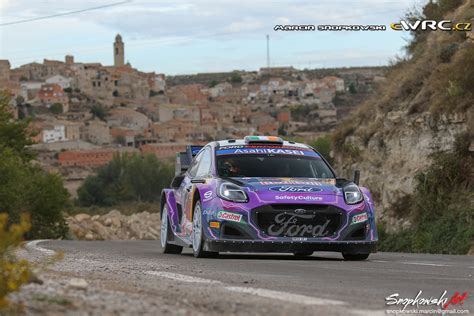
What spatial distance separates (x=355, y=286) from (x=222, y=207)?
4468 mm

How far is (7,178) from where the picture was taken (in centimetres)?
5356

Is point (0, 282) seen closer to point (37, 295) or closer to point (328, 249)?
point (37, 295)

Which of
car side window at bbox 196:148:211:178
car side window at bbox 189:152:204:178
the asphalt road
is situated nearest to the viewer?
the asphalt road

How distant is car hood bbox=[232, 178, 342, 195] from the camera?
13.1 metres

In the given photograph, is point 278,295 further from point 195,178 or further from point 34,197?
point 34,197

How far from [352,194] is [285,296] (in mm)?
6193

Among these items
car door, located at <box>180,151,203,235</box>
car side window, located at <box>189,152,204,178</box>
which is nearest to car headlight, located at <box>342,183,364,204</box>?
car door, located at <box>180,151,203,235</box>

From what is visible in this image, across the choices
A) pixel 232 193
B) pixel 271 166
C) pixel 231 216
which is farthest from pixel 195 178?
pixel 231 216

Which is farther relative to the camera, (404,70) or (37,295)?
(404,70)

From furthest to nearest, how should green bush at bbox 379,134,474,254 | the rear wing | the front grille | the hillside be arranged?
the hillside < green bush at bbox 379,134,474,254 < the rear wing < the front grille

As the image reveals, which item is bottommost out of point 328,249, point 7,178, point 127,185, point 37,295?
point 127,185

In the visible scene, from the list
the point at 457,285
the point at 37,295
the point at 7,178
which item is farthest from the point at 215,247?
the point at 7,178

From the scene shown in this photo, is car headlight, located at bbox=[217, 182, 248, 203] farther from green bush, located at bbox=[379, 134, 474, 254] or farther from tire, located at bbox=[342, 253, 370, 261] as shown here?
green bush, located at bbox=[379, 134, 474, 254]

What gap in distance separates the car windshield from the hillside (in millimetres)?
9070
